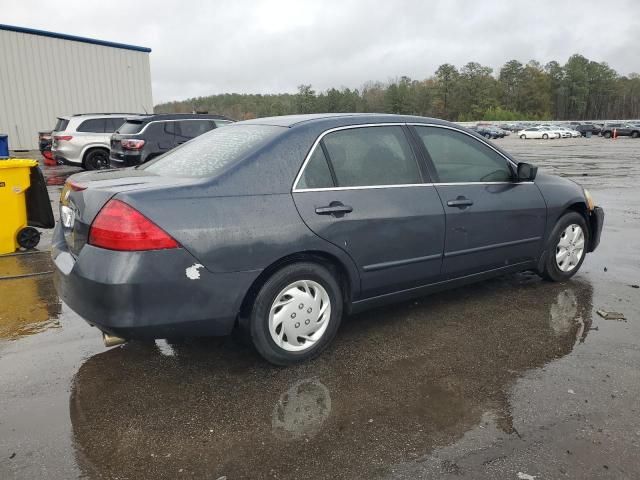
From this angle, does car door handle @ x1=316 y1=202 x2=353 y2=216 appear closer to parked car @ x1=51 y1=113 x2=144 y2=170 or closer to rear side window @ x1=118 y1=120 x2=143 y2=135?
rear side window @ x1=118 y1=120 x2=143 y2=135

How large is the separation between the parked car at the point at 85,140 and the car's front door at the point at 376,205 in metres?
13.3

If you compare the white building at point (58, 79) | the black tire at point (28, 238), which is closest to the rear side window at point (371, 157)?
the black tire at point (28, 238)

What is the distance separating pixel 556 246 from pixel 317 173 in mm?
2710

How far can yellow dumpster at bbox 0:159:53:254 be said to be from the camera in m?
6.09

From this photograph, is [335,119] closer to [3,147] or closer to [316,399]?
[316,399]

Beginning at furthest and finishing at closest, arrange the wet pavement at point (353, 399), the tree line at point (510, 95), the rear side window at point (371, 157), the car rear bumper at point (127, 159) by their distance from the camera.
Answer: the tree line at point (510, 95)
the car rear bumper at point (127, 159)
the rear side window at point (371, 157)
the wet pavement at point (353, 399)

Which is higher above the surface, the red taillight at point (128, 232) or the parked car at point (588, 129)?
the red taillight at point (128, 232)

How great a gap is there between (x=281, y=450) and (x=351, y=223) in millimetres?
1507

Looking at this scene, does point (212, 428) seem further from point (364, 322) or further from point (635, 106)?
point (635, 106)

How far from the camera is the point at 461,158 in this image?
4371 millimetres

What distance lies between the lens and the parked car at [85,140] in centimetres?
1516

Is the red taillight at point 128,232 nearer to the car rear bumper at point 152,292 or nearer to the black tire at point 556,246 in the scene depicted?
the car rear bumper at point 152,292

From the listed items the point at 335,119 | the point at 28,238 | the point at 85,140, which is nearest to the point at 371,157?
the point at 335,119

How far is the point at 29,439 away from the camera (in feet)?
8.86
